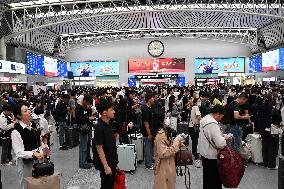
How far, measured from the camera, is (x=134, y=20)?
31766 millimetres

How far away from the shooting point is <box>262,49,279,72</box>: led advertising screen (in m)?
31.6

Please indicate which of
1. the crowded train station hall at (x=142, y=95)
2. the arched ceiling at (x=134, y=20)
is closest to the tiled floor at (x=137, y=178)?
the crowded train station hall at (x=142, y=95)

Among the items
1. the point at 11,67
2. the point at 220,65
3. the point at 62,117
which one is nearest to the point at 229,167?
the point at 62,117

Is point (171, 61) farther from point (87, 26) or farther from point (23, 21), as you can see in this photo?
point (23, 21)

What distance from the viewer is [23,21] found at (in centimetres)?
2603

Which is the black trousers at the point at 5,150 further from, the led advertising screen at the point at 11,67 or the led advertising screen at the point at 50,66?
the led advertising screen at the point at 50,66

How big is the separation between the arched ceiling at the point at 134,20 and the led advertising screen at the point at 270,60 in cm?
107

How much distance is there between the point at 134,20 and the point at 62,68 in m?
13.9

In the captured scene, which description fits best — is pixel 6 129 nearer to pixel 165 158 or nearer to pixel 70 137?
pixel 70 137

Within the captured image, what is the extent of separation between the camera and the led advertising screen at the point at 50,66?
1387 inches

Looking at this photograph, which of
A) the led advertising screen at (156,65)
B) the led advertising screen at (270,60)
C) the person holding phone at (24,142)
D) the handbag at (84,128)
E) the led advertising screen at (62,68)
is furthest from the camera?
the led advertising screen at (156,65)

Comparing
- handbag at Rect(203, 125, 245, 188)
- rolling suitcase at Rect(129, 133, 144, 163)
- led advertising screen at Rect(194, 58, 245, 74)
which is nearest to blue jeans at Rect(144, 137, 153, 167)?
rolling suitcase at Rect(129, 133, 144, 163)

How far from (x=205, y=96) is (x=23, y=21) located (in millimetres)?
21078

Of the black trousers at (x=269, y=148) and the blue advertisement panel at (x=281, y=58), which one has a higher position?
the blue advertisement panel at (x=281, y=58)
